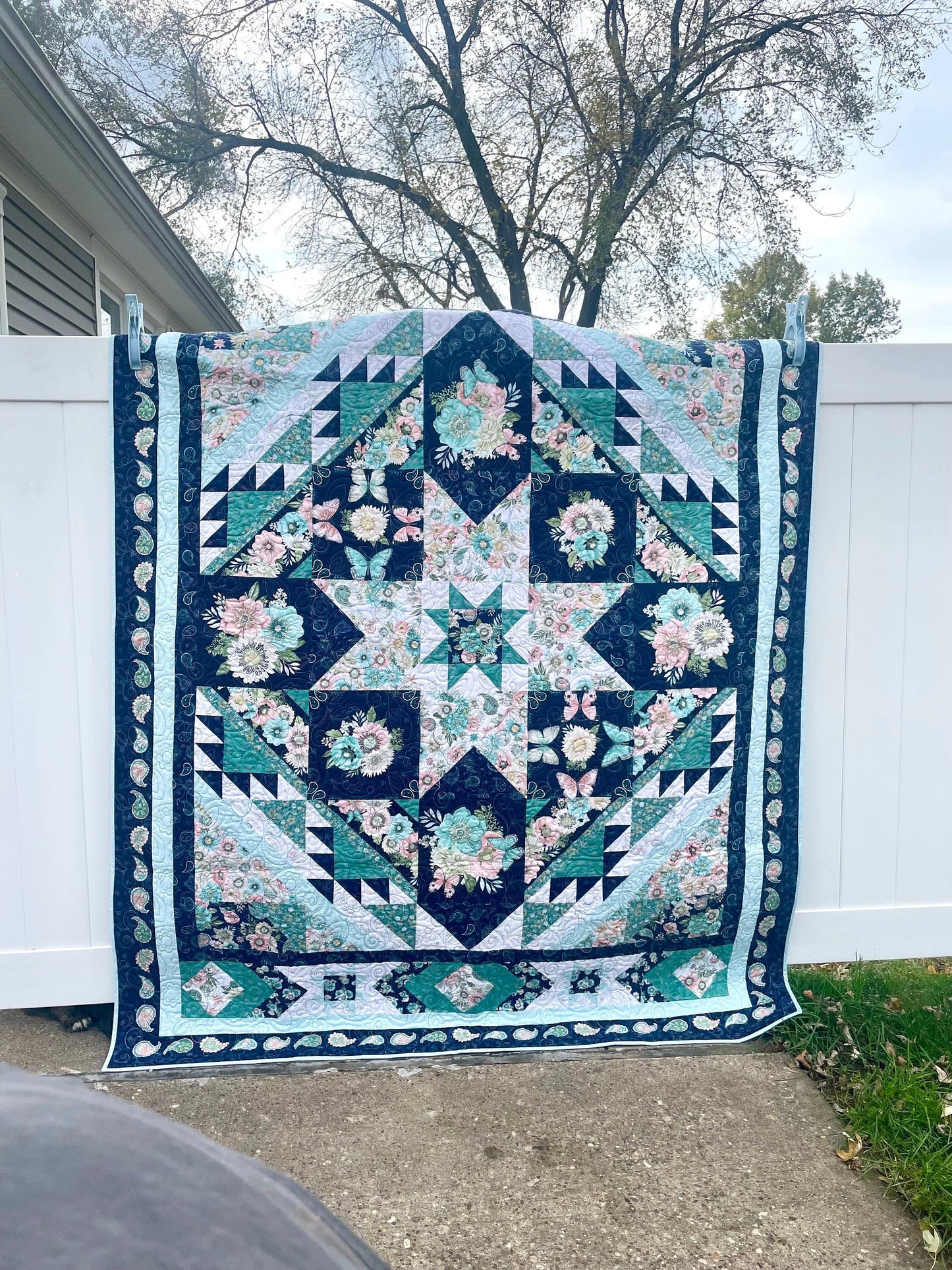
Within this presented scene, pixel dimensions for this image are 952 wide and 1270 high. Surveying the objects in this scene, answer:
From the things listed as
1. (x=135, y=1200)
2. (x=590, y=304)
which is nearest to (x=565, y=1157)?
(x=135, y=1200)

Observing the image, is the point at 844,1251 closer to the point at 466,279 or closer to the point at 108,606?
the point at 108,606

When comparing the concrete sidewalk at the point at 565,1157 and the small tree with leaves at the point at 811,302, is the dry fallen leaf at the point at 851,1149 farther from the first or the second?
the small tree with leaves at the point at 811,302

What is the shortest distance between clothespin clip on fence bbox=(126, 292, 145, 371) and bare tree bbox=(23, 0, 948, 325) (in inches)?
354

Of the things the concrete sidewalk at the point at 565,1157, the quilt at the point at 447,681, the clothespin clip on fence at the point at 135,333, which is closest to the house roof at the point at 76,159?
the clothespin clip on fence at the point at 135,333

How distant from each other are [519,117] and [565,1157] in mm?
11385

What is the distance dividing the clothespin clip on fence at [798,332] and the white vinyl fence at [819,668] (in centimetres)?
8

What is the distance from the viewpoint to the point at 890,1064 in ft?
5.91

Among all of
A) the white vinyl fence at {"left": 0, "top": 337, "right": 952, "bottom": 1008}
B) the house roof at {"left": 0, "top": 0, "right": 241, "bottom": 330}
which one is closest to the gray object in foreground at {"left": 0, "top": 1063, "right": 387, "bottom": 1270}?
the white vinyl fence at {"left": 0, "top": 337, "right": 952, "bottom": 1008}

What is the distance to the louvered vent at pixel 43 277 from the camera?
3793 millimetres

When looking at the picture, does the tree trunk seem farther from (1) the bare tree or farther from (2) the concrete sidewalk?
(2) the concrete sidewalk

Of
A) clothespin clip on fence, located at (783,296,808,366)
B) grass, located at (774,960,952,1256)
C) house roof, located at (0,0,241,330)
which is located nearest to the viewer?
grass, located at (774,960,952,1256)

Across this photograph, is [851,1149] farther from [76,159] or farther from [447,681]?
[76,159]

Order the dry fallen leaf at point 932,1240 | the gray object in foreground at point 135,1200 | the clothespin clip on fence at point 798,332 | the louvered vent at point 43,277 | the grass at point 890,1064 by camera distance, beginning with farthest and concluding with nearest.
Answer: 1. the louvered vent at point 43,277
2. the clothespin clip on fence at point 798,332
3. the grass at point 890,1064
4. the dry fallen leaf at point 932,1240
5. the gray object in foreground at point 135,1200

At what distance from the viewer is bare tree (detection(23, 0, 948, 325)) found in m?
9.92
